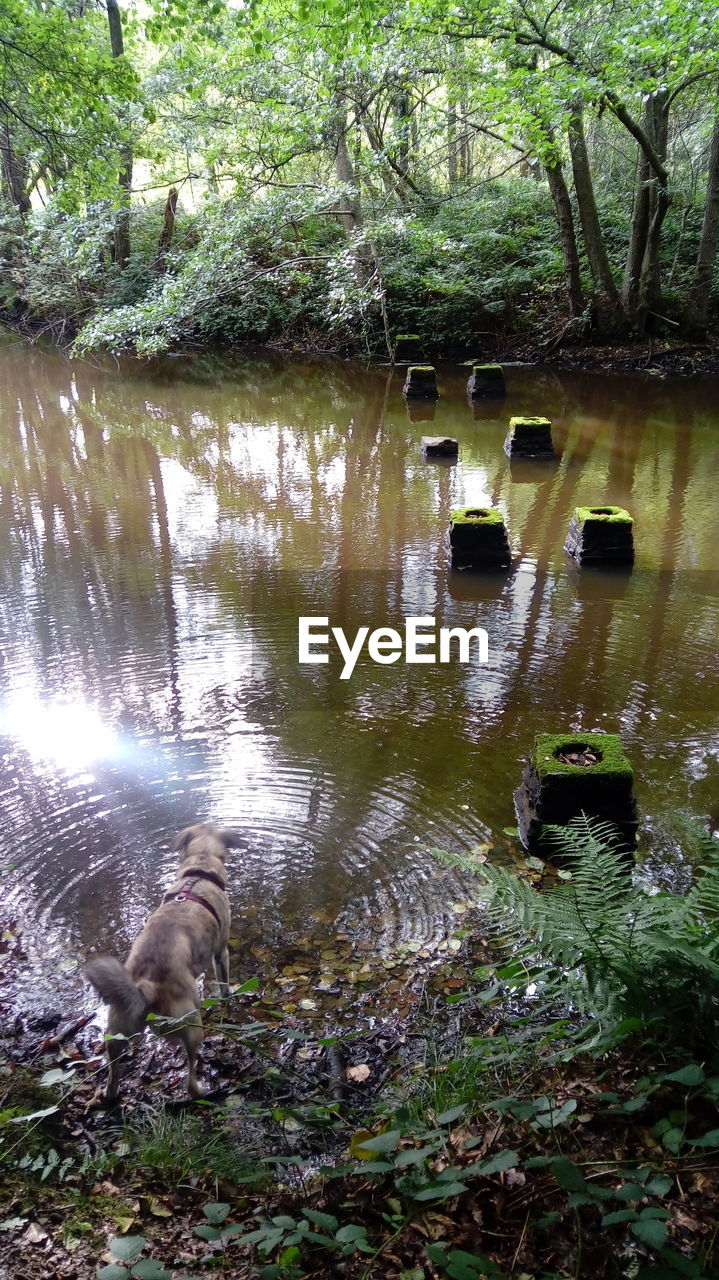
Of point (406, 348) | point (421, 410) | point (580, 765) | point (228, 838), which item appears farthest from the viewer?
point (406, 348)

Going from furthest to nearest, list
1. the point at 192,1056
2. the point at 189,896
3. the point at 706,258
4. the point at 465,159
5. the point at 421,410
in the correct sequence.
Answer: the point at 465,159, the point at 706,258, the point at 421,410, the point at 189,896, the point at 192,1056

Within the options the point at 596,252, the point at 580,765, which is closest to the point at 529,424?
the point at 580,765

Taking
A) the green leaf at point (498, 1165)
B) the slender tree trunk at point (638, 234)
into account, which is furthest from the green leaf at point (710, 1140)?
the slender tree trunk at point (638, 234)

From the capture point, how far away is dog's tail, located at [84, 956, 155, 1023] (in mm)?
2807

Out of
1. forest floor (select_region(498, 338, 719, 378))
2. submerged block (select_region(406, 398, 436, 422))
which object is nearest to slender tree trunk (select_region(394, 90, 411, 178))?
submerged block (select_region(406, 398, 436, 422))

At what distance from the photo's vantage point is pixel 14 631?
7551mm

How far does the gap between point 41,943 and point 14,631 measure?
169 inches

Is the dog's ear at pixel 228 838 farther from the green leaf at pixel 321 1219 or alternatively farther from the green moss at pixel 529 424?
the green moss at pixel 529 424

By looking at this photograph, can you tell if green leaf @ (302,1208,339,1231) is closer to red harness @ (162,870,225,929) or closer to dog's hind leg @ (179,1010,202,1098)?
dog's hind leg @ (179,1010,202,1098)

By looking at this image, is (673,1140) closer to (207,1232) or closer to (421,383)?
(207,1232)

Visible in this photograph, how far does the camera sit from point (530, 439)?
1256 cm

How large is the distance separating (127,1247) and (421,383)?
16697 mm

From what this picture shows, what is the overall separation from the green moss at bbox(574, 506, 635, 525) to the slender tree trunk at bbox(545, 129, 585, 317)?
515 inches

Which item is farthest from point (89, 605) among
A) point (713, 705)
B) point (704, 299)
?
point (704, 299)
